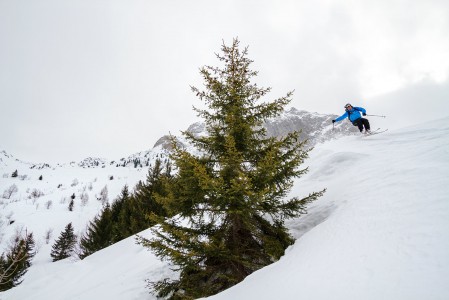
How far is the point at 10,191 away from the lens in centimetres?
12194

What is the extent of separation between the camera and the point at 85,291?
38.2 ft

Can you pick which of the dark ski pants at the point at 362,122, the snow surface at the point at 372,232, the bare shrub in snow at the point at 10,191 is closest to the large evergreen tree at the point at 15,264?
the snow surface at the point at 372,232

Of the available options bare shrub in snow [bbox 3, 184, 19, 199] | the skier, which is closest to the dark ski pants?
the skier

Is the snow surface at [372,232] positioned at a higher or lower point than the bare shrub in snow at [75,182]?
lower

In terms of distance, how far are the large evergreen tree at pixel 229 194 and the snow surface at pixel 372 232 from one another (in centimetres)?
126

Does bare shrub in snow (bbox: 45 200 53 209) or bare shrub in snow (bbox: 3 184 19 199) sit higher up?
bare shrub in snow (bbox: 3 184 19 199)

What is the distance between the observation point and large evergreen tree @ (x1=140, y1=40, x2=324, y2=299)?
5832 millimetres

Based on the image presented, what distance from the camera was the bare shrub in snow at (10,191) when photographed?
4584 inches

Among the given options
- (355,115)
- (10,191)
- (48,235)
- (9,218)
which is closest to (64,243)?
(48,235)

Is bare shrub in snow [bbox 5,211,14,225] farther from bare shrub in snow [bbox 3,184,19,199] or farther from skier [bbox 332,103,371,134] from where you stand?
skier [bbox 332,103,371,134]

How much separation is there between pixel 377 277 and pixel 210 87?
639 centimetres

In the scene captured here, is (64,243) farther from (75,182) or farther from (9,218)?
(75,182)

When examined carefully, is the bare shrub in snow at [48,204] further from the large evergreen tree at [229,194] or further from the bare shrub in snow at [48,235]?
the large evergreen tree at [229,194]

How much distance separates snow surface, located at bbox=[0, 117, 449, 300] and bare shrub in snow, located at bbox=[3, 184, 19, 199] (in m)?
149
